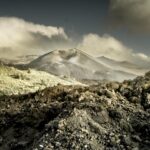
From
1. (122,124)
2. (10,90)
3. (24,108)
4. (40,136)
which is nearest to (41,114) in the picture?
(24,108)

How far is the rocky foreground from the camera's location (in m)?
17.6

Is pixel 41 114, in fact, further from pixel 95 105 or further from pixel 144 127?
pixel 144 127

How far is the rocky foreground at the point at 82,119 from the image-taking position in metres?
17.6

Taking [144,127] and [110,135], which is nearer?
[110,135]

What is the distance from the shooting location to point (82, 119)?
18.7m

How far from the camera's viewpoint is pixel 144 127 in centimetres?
1930

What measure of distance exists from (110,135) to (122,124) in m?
1.26

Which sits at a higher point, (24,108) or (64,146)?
(24,108)

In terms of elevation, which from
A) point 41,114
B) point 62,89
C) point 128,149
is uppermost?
Result: point 62,89

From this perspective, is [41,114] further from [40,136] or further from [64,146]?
[64,146]

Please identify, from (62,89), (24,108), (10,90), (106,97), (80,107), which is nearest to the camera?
(80,107)

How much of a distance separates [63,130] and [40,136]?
3.92ft

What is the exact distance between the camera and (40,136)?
18.4 m

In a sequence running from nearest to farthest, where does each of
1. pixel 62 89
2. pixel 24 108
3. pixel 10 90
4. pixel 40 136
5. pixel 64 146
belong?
pixel 64 146
pixel 40 136
pixel 24 108
pixel 62 89
pixel 10 90
